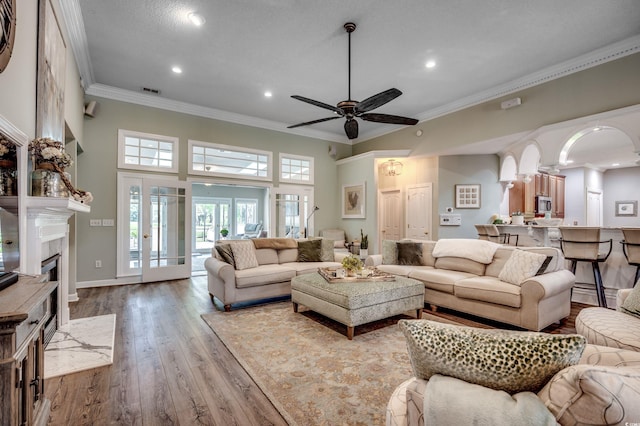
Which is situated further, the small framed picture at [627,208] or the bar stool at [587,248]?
the small framed picture at [627,208]

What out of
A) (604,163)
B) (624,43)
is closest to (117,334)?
(624,43)

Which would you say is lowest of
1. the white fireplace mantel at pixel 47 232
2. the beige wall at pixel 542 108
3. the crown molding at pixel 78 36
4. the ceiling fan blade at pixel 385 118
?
the white fireplace mantel at pixel 47 232

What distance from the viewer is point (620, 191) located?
8.85 metres

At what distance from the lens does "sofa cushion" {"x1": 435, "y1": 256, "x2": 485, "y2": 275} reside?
3.93 meters

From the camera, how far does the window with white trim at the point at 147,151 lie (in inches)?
214

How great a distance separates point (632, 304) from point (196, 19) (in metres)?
4.79

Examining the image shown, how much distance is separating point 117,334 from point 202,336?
89cm

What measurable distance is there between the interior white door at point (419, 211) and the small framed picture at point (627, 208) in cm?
656

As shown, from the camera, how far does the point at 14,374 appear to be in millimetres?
1100

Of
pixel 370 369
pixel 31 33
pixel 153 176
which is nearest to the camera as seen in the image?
pixel 31 33

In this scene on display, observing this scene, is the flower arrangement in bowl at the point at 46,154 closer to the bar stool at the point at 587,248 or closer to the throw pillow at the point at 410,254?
the throw pillow at the point at 410,254

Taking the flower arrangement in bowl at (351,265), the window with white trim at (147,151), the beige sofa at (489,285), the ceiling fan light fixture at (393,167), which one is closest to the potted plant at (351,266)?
the flower arrangement in bowl at (351,265)

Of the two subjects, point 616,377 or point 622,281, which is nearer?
point 616,377

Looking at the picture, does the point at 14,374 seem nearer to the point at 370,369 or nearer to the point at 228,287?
the point at 370,369
